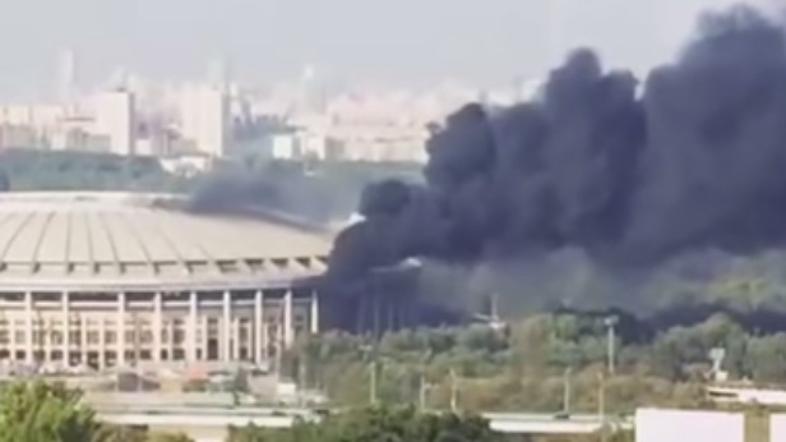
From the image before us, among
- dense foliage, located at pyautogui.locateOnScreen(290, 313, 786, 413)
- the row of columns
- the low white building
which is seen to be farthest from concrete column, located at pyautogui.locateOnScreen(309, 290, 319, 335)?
the low white building

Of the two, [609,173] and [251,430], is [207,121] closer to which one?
[609,173]

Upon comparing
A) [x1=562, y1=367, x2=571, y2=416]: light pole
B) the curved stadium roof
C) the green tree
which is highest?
the curved stadium roof

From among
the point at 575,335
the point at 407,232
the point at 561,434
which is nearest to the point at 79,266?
the point at 407,232

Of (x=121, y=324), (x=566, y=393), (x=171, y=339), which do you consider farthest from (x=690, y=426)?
(x=121, y=324)

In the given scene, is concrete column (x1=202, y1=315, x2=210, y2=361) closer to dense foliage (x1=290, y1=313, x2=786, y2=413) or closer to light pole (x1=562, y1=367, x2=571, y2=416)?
dense foliage (x1=290, y1=313, x2=786, y2=413)

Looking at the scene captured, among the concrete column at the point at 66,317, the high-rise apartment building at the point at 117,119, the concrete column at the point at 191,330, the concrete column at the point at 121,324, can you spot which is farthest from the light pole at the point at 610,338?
the high-rise apartment building at the point at 117,119

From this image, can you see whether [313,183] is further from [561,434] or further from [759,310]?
[561,434]
